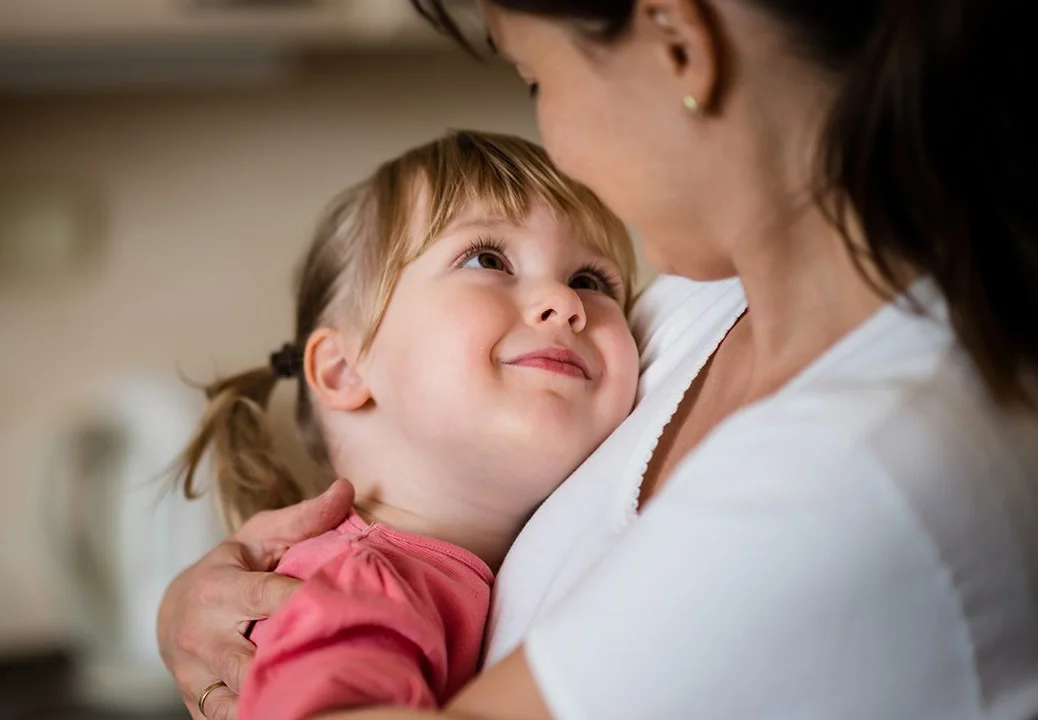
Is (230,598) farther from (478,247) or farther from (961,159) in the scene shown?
(961,159)

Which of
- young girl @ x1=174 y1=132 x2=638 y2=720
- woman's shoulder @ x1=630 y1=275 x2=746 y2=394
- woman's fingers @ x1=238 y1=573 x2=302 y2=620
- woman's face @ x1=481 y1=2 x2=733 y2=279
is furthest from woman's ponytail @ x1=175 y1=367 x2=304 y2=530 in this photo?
woman's face @ x1=481 y1=2 x2=733 y2=279

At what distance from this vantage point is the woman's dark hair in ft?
2.04

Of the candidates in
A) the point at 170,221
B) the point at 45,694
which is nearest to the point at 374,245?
the point at 170,221

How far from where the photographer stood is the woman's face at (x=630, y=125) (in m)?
0.74

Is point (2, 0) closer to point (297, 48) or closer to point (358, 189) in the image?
point (297, 48)

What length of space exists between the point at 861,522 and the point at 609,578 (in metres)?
0.14

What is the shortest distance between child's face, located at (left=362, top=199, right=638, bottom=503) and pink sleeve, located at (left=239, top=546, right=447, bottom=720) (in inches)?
7.2

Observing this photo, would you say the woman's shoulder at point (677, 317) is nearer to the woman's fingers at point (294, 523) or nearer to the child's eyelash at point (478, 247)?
the child's eyelash at point (478, 247)

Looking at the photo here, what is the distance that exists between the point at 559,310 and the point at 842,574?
50cm

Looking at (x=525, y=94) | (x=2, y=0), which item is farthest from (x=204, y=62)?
(x=525, y=94)

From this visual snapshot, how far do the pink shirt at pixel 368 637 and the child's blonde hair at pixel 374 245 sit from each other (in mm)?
296

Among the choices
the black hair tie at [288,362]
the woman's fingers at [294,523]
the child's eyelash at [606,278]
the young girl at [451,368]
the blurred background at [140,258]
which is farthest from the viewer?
the blurred background at [140,258]

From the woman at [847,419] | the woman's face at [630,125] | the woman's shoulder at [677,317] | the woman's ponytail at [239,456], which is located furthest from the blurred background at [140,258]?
the woman at [847,419]

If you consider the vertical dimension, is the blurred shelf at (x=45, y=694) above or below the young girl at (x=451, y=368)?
below
